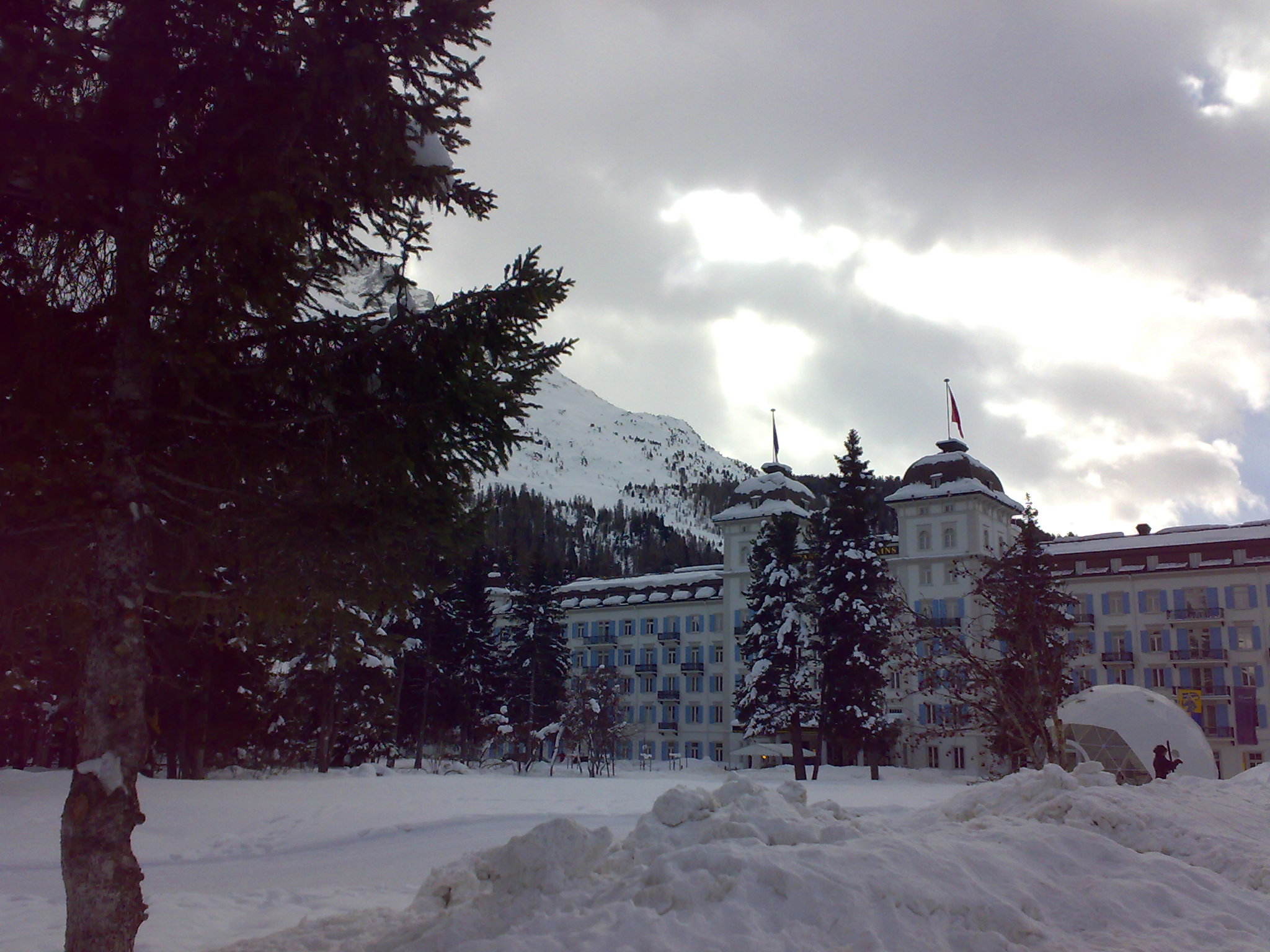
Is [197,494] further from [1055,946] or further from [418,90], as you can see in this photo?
[1055,946]

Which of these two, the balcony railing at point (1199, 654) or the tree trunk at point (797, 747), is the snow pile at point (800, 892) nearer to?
the tree trunk at point (797, 747)

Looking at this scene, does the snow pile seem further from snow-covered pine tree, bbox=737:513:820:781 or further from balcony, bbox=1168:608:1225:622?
balcony, bbox=1168:608:1225:622

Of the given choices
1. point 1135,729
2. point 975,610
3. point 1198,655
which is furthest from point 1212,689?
point 1135,729

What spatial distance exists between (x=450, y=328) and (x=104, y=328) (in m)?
2.69

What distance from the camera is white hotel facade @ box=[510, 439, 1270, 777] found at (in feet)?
197

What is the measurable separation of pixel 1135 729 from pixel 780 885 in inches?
1270

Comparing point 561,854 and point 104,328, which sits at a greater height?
point 104,328

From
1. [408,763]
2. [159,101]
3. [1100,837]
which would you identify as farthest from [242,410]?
[408,763]

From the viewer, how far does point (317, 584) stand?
780cm

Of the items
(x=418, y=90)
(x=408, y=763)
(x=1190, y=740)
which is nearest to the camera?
(x=418, y=90)

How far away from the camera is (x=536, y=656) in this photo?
195 ft

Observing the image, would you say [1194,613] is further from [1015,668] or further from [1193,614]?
[1015,668]

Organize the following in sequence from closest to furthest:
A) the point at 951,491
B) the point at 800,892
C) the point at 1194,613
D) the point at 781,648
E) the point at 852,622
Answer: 1. the point at 800,892
2. the point at 852,622
3. the point at 781,648
4. the point at 1194,613
5. the point at 951,491

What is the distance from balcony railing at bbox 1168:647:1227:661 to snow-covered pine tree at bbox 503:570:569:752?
3948 centimetres
